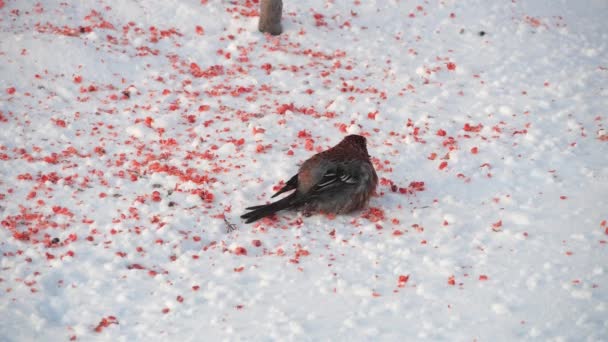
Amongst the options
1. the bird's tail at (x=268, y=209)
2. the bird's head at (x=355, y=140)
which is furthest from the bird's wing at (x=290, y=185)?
the bird's head at (x=355, y=140)

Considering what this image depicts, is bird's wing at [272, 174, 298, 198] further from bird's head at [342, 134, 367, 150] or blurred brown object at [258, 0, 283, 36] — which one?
blurred brown object at [258, 0, 283, 36]

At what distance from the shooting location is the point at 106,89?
337 inches

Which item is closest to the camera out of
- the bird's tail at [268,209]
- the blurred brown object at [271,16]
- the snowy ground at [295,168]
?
the snowy ground at [295,168]

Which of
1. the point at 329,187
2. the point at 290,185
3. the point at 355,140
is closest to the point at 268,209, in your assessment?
the point at 290,185

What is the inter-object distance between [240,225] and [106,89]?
153 inches

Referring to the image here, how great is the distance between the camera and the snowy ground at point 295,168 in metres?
4.76

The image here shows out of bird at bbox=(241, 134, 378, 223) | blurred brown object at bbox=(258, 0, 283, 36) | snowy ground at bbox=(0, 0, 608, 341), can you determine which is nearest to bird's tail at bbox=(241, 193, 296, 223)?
bird at bbox=(241, 134, 378, 223)

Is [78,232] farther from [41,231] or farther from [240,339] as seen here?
[240,339]

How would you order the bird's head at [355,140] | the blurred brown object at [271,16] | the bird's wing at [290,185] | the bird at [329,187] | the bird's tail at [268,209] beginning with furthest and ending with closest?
1. the blurred brown object at [271,16]
2. the bird's head at [355,140]
3. the bird's wing at [290,185]
4. the bird at [329,187]
5. the bird's tail at [268,209]

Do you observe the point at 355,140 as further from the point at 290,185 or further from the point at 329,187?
the point at 290,185

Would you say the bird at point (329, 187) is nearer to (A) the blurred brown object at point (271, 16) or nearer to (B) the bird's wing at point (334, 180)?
(B) the bird's wing at point (334, 180)

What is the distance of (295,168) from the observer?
271 inches

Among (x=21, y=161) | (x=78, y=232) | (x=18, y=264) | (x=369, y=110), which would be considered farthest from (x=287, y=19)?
(x=18, y=264)

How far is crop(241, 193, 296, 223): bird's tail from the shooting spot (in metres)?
5.84
